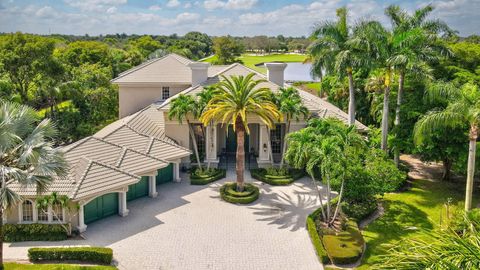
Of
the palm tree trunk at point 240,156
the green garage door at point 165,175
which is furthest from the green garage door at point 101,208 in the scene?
the palm tree trunk at point 240,156

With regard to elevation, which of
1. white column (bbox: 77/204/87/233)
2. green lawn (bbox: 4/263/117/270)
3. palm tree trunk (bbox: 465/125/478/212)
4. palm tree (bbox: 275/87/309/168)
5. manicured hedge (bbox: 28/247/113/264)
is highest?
palm tree (bbox: 275/87/309/168)

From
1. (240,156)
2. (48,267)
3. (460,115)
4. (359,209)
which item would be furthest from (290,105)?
(48,267)

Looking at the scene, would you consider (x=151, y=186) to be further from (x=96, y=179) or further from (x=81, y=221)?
(x=81, y=221)

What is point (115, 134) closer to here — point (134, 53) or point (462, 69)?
point (462, 69)

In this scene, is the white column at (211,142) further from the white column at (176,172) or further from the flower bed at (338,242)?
the flower bed at (338,242)

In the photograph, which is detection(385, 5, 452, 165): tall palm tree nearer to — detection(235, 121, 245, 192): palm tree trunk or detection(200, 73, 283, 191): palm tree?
detection(200, 73, 283, 191): palm tree

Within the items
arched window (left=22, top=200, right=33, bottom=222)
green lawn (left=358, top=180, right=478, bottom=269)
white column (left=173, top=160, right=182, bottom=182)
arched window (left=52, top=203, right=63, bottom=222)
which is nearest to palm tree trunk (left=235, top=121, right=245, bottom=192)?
white column (left=173, top=160, right=182, bottom=182)
